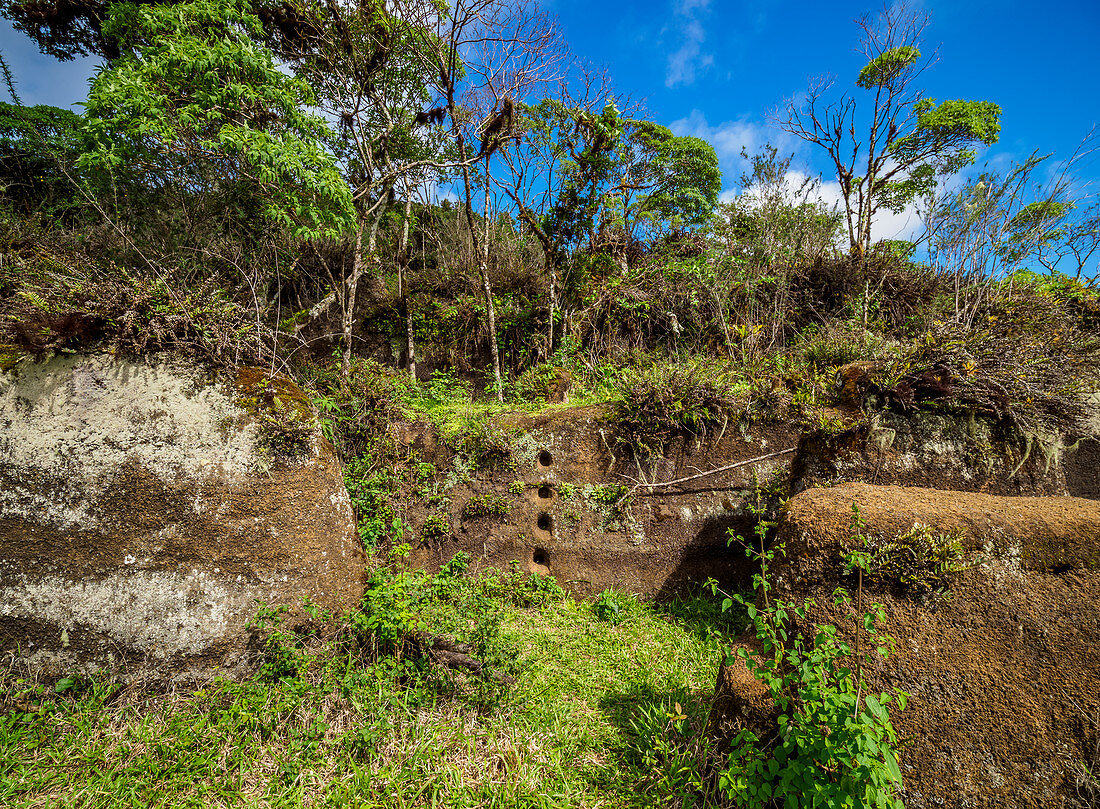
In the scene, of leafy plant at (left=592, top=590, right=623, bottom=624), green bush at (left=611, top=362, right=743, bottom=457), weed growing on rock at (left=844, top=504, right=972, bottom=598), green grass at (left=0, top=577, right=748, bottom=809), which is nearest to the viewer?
weed growing on rock at (left=844, top=504, right=972, bottom=598)

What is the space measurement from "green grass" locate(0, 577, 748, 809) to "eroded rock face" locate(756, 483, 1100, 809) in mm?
1381

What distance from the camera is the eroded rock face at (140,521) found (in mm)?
3348

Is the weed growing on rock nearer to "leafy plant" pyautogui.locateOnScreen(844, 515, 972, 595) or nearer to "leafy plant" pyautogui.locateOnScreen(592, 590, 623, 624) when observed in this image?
"leafy plant" pyautogui.locateOnScreen(844, 515, 972, 595)

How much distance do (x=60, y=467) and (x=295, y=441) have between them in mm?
1654

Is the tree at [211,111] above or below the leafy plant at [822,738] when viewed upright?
above

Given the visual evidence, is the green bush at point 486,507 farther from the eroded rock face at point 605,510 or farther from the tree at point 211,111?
the tree at point 211,111

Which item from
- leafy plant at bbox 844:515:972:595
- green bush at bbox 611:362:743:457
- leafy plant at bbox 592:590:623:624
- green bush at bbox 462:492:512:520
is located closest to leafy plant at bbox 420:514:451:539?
green bush at bbox 462:492:512:520

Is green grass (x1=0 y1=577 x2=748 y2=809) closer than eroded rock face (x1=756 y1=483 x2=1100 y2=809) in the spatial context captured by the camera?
No

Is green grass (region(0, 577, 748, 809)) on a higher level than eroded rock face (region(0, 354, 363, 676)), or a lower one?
lower

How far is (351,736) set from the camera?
118 inches

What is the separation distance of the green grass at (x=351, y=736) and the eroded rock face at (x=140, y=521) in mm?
375

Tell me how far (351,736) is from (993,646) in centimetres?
398

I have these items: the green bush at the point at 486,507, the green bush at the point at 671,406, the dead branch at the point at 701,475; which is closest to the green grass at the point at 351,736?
the green bush at the point at 486,507

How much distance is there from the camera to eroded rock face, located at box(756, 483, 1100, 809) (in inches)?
85.1
